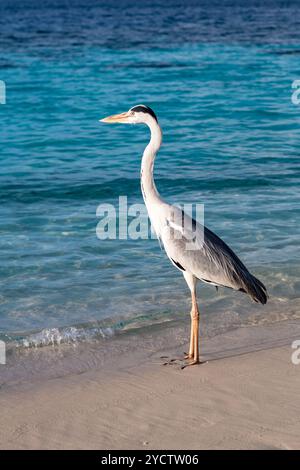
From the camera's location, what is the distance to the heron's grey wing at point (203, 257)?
6.77 metres

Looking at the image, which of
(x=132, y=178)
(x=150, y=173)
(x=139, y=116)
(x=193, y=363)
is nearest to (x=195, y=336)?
(x=193, y=363)

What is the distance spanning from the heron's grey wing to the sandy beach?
0.53m

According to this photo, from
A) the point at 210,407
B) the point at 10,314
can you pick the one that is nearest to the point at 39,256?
the point at 10,314

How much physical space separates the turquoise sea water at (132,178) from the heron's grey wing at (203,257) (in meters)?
0.78

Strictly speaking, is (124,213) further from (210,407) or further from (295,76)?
(295,76)

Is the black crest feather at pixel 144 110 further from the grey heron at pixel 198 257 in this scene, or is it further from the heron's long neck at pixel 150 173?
the grey heron at pixel 198 257

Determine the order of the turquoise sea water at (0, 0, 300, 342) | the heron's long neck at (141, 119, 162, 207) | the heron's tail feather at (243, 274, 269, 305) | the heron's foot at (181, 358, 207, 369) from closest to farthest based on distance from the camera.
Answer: the heron's foot at (181, 358, 207, 369) < the heron's tail feather at (243, 274, 269, 305) < the heron's long neck at (141, 119, 162, 207) < the turquoise sea water at (0, 0, 300, 342)

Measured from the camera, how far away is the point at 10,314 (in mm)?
7785

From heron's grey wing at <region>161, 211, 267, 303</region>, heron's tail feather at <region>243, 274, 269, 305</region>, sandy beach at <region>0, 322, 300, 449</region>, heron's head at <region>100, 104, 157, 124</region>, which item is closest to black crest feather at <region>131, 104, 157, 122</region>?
heron's head at <region>100, 104, 157, 124</region>

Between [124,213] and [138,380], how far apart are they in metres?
5.40

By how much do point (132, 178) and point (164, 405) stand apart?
7784mm

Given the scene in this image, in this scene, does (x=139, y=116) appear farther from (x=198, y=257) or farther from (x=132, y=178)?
Result: (x=132, y=178)

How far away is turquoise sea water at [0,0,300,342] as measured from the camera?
805 cm

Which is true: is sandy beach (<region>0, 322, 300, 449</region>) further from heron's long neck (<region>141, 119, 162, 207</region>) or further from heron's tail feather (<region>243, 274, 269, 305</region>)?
heron's long neck (<region>141, 119, 162, 207</region>)
